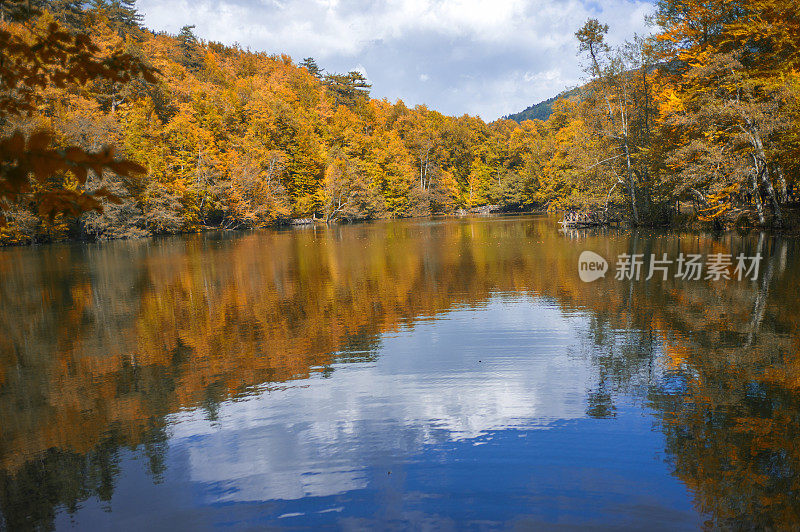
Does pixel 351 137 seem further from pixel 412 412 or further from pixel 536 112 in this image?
pixel 536 112

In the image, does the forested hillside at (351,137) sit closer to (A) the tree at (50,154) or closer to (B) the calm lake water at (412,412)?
(A) the tree at (50,154)

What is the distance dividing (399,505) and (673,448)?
7.56 feet

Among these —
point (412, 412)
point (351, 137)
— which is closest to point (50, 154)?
point (412, 412)

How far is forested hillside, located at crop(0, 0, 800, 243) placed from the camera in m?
8.30

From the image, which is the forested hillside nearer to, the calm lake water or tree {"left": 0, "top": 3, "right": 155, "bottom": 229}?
tree {"left": 0, "top": 3, "right": 155, "bottom": 229}

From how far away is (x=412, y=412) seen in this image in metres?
5.04

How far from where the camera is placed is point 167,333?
347 inches

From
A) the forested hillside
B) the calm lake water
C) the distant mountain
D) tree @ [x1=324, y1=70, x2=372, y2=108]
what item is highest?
the distant mountain

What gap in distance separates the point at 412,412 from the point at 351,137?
66099mm

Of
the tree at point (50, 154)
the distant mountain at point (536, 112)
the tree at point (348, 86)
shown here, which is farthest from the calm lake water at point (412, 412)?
the distant mountain at point (536, 112)

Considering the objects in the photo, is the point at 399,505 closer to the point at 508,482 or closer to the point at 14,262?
the point at 508,482

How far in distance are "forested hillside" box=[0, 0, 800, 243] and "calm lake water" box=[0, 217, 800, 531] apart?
2.19 meters

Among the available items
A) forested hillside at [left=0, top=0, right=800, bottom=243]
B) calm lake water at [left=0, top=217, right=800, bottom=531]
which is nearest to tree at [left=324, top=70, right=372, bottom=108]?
forested hillside at [left=0, top=0, right=800, bottom=243]

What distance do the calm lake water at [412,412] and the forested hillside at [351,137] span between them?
2190 mm
